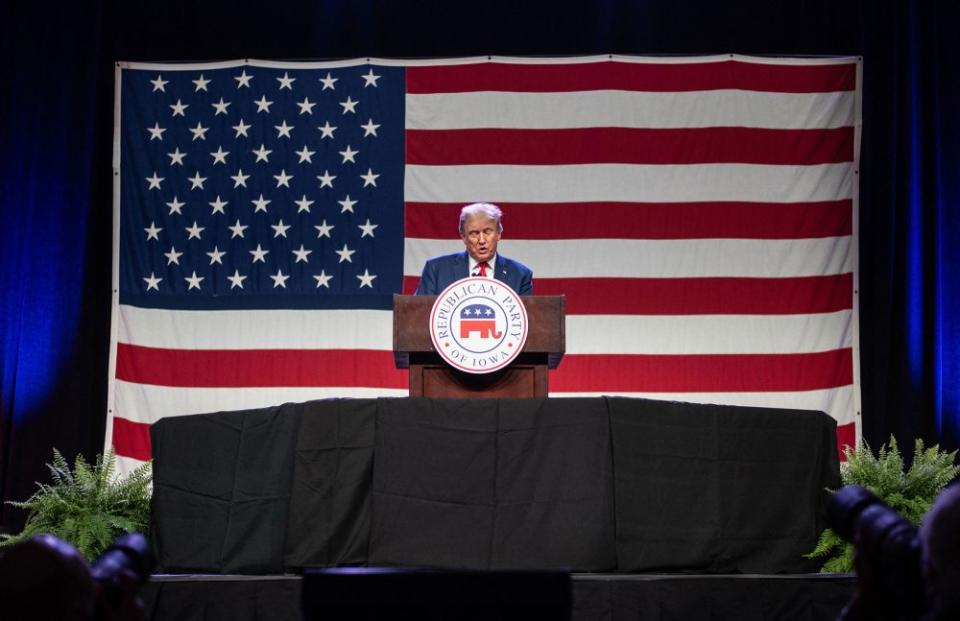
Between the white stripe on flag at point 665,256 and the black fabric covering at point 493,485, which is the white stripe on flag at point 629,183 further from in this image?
the black fabric covering at point 493,485

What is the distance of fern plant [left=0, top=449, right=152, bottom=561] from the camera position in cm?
428

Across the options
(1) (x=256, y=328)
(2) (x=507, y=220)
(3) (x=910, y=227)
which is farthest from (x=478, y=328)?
(3) (x=910, y=227)

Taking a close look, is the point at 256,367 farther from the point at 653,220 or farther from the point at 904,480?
the point at 904,480

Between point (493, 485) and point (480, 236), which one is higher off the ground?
point (480, 236)

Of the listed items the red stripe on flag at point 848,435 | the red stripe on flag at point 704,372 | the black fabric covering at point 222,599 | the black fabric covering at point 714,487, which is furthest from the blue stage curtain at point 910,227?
the black fabric covering at point 222,599

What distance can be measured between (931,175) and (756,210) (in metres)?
1.11

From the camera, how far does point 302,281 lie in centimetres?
672

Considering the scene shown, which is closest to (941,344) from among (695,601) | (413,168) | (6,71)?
(413,168)

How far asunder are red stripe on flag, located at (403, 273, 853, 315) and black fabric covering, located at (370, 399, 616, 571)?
309cm

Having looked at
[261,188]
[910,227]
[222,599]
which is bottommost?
[222,599]

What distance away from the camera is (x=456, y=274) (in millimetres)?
4859

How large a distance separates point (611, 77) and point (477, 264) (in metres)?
2.45

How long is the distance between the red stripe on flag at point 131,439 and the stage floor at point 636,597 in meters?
3.24

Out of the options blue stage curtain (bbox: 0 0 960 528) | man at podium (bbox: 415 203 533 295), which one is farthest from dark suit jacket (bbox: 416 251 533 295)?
blue stage curtain (bbox: 0 0 960 528)
